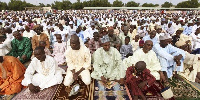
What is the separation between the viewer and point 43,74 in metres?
3.56

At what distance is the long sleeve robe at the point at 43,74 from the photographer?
3.41 meters

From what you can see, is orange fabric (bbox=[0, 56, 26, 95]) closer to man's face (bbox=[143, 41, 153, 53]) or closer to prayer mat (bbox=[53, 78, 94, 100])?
prayer mat (bbox=[53, 78, 94, 100])

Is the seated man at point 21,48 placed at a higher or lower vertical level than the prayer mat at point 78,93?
higher

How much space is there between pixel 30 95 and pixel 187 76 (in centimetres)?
440

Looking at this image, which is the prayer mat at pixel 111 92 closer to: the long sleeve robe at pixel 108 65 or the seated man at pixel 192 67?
the long sleeve robe at pixel 108 65

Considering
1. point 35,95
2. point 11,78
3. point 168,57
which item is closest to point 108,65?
point 168,57

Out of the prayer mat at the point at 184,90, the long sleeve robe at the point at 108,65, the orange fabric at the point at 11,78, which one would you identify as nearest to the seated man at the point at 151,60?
the prayer mat at the point at 184,90

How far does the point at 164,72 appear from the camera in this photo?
3857 millimetres

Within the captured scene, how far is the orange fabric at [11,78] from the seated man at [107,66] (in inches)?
74.8

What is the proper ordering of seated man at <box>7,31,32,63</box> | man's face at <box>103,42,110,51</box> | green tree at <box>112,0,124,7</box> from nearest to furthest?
man's face at <box>103,42,110,51</box>, seated man at <box>7,31,32,63</box>, green tree at <box>112,0,124,7</box>

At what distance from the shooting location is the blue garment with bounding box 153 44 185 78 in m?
3.75

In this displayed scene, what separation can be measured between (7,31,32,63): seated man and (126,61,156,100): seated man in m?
3.77

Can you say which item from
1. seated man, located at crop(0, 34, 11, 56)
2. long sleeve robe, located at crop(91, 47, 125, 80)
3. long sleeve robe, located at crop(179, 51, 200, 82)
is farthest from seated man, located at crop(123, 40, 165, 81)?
seated man, located at crop(0, 34, 11, 56)

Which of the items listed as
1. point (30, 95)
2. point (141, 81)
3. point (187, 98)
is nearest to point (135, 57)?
point (141, 81)
